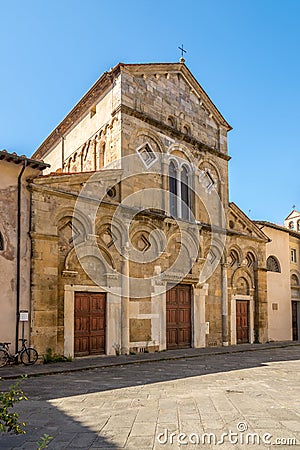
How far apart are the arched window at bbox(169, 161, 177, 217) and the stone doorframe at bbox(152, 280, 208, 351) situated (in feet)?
10.9

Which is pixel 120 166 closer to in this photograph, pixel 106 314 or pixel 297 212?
pixel 106 314

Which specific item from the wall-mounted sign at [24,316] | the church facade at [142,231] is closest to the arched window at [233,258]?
the church facade at [142,231]

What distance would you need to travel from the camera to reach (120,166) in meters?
17.0

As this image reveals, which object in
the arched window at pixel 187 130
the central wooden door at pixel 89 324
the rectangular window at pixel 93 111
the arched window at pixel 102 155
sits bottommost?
the central wooden door at pixel 89 324

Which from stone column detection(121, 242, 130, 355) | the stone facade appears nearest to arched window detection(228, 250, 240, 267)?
stone column detection(121, 242, 130, 355)

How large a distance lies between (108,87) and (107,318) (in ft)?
30.0

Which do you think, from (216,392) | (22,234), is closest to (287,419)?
(216,392)

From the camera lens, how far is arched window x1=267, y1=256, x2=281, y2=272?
25.0 m

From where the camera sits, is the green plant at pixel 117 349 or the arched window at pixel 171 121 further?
the arched window at pixel 171 121

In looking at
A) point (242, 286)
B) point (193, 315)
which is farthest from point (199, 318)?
point (242, 286)

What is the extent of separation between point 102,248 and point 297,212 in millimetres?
23178

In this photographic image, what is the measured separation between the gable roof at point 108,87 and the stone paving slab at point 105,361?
34.6 feet

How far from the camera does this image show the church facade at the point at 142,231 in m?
14.6

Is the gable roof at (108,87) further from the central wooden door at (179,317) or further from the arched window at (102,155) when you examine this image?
the central wooden door at (179,317)
